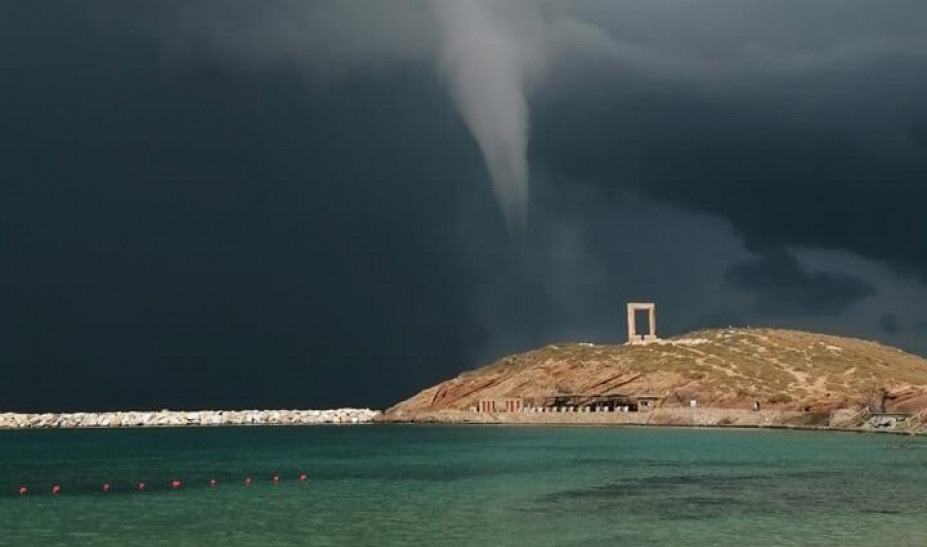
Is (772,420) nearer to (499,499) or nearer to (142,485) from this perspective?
(499,499)

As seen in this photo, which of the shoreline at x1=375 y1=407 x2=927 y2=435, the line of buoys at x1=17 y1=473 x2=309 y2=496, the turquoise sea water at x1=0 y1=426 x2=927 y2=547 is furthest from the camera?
the shoreline at x1=375 y1=407 x2=927 y2=435

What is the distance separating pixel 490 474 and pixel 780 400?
4754 inches

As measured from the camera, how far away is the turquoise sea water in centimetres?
4300

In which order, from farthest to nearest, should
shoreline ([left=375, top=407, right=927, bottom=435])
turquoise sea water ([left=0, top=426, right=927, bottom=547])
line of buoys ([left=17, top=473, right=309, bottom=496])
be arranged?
shoreline ([left=375, top=407, right=927, bottom=435])
line of buoys ([left=17, top=473, right=309, bottom=496])
turquoise sea water ([left=0, top=426, right=927, bottom=547])

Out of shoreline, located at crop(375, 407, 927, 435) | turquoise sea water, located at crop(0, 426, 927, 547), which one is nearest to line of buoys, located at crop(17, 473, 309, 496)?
turquoise sea water, located at crop(0, 426, 927, 547)

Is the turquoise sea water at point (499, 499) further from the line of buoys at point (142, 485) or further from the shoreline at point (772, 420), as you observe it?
the shoreline at point (772, 420)

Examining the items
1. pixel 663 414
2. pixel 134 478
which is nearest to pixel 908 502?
pixel 134 478

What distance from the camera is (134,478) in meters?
81.4

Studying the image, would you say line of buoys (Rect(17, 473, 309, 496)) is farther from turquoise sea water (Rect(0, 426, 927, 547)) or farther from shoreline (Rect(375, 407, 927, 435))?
shoreline (Rect(375, 407, 927, 435))

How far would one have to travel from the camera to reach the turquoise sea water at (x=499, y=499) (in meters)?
43.0

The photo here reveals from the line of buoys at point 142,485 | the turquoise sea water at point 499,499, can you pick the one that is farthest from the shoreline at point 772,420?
the line of buoys at point 142,485

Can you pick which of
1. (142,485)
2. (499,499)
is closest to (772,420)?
(499,499)

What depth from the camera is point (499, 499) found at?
58219 millimetres

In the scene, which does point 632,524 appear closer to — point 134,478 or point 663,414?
point 134,478
